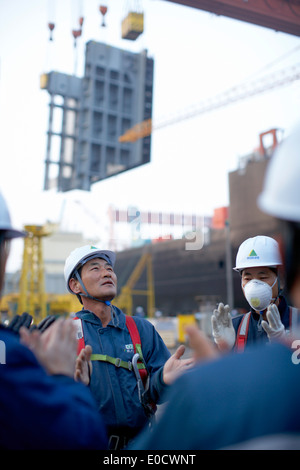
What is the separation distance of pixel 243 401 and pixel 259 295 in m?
2.68

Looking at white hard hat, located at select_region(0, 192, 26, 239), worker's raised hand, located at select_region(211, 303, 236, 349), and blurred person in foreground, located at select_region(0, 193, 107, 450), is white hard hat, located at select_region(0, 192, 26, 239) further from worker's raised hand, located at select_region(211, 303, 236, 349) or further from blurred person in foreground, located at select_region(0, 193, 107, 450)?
worker's raised hand, located at select_region(211, 303, 236, 349)

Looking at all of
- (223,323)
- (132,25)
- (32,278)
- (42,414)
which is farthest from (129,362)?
(32,278)

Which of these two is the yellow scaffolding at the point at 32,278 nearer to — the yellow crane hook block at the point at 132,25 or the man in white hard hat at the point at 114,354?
the yellow crane hook block at the point at 132,25

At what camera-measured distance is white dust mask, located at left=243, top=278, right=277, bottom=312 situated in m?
3.46

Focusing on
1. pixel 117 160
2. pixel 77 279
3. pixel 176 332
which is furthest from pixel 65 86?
pixel 77 279

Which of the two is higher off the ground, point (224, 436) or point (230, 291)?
point (230, 291)

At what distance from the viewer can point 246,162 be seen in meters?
36.1

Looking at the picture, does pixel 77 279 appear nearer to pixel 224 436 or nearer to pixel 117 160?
pixel 224 436

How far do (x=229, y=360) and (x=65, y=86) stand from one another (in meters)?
19.2

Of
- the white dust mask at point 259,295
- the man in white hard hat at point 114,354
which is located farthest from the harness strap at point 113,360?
the white dust mask at point 259,295

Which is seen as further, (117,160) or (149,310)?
(149,310)

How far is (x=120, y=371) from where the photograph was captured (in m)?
2.91

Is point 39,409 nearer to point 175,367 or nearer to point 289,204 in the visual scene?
point 289,204

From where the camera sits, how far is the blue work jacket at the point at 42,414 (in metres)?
1.15
